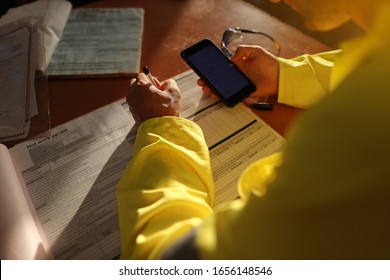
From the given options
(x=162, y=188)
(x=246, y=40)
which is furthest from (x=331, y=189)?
(x=246, y=40)

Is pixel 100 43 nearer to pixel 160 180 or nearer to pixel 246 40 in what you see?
pixel 246 40

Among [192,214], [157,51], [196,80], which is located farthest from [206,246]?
[157,51]

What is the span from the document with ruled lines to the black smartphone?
28mm

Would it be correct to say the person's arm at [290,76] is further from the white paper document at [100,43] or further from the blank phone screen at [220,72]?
the white paper document at [100,43]

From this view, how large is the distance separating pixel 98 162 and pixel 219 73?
28cm

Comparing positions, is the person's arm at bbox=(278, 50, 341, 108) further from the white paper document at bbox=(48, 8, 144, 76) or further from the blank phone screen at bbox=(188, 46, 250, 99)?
the white paper document at bbox=(48, 8, 144, 76)

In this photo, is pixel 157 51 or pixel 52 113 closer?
pixel 52 113

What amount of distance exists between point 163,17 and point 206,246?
0.72 meters

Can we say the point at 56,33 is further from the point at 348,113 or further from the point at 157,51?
the point at 348,113

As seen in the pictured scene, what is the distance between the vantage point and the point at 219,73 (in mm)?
691

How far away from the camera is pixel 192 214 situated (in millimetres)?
443

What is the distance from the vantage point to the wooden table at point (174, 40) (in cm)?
70

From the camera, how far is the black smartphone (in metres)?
0.68
